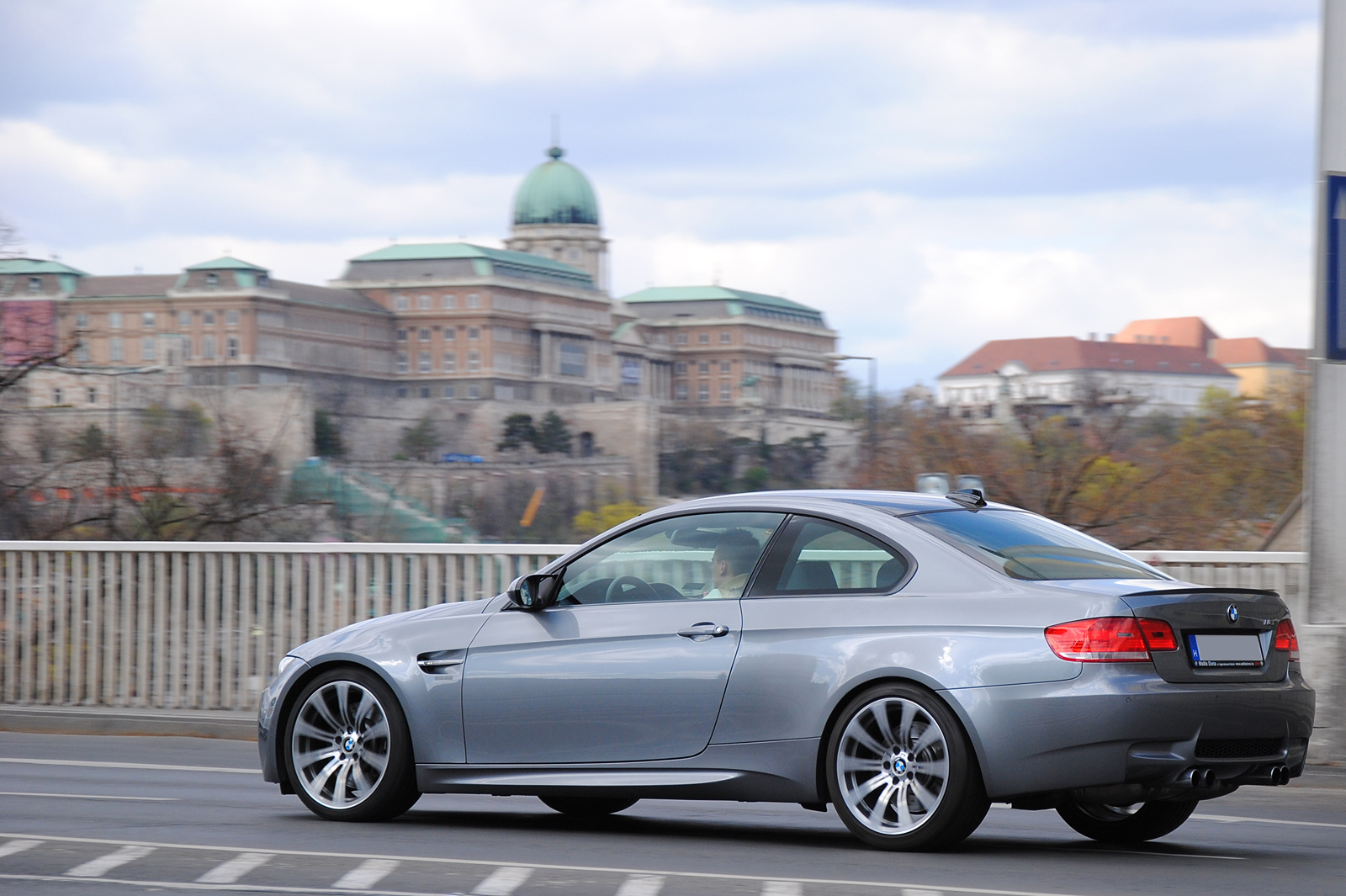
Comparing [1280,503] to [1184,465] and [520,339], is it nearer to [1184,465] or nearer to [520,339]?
[1184,465]

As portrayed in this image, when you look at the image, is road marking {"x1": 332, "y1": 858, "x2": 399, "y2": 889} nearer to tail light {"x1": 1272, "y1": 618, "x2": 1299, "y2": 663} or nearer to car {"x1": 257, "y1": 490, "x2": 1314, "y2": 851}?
car {"x1": 257, "y1": 490, "x2": 1314, "y2": 851}

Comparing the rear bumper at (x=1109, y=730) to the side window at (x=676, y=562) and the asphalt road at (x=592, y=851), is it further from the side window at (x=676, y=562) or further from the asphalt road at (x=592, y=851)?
the side window at (x=676, y=562)

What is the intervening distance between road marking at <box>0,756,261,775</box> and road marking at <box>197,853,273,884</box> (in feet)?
11.6

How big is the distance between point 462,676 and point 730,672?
1.19m

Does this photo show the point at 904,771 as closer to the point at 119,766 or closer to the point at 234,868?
the point at 234,868

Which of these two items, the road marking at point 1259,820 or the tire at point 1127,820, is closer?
the tire at point 1127,820

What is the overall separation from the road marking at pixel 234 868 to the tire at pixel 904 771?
1999 millimetres

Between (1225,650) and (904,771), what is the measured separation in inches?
45.8

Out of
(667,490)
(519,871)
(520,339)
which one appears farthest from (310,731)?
(520,339)

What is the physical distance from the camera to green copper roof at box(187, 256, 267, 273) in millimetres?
175875

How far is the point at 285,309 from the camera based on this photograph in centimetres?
17725

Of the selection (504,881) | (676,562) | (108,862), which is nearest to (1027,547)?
(676,562)

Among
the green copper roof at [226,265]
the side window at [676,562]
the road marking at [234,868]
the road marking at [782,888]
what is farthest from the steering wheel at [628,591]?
the green copper roof at [226,265]

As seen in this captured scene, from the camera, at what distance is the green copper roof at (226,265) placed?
577 ft
